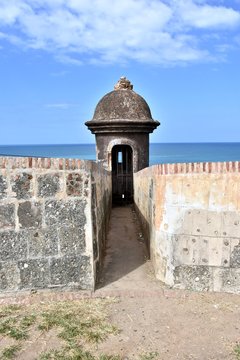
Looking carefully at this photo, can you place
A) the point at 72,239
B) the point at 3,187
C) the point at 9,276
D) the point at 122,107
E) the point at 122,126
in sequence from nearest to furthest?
the point at 3,187, the point at 9,276, the point at 72,239, the point at 122,126, the point at 122,107

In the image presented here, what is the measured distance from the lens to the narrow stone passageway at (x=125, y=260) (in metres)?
5.94

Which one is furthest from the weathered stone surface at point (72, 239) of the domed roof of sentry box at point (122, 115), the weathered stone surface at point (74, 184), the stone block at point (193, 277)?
the domed roof of sentry box at point (122, 115)

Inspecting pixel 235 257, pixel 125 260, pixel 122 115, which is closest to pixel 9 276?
pixel 125 260

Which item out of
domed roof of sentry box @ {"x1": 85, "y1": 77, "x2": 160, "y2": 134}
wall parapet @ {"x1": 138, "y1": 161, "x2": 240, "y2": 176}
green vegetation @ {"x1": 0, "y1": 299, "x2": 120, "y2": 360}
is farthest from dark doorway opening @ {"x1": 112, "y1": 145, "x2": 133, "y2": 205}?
green vegetation @ {"x1": 0, "y1": 299, "x2": 120, "y2": 360}

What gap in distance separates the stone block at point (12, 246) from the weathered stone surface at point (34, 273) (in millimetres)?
142

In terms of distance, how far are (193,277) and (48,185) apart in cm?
266

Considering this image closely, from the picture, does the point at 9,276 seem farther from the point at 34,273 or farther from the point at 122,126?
the point at 122,126

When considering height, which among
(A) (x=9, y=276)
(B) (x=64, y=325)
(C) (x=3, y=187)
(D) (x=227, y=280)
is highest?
(C) (x=3, y=187)

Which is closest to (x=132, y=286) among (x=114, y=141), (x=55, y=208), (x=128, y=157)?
(x=55, y=208)

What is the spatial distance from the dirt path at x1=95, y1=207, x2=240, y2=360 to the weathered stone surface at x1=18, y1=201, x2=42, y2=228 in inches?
56.8

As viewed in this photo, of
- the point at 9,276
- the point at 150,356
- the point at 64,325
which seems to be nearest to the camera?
the point at 150,356

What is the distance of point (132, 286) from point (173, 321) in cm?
126

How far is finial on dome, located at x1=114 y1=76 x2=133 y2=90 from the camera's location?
16625 millimetres

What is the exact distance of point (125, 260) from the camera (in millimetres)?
7246
